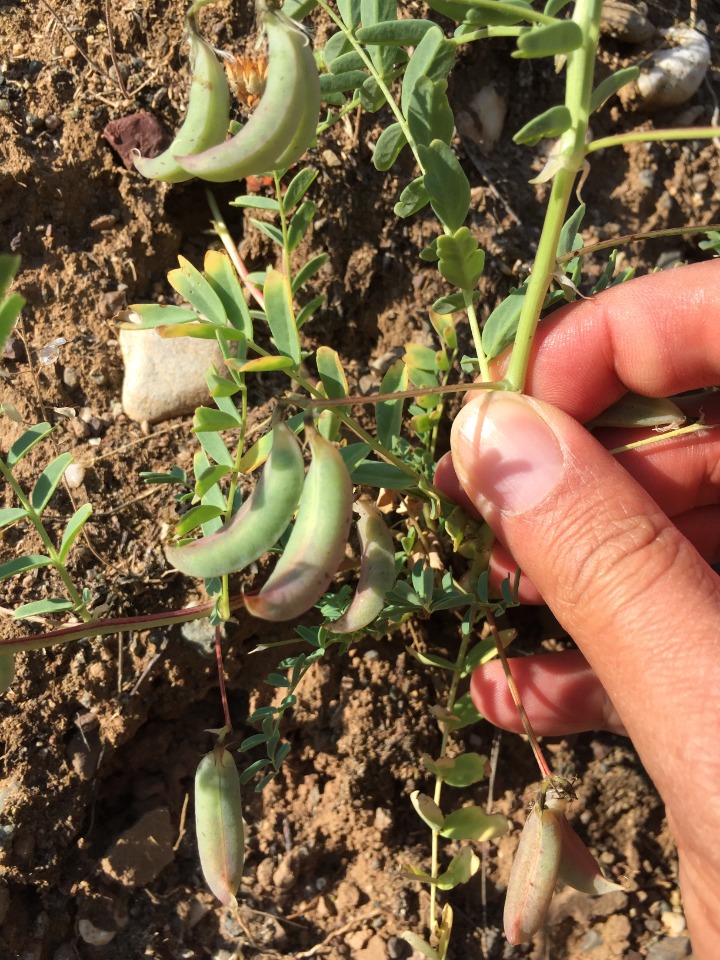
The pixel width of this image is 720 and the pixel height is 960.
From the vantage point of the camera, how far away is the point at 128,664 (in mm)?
2025

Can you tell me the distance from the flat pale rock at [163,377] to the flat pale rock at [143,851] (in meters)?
1.11

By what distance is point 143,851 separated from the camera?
204 cm

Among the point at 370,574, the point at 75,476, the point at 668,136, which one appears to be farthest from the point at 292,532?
the point at 75,476

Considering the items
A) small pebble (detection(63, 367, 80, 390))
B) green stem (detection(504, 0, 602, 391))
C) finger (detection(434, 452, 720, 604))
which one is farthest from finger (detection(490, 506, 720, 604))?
small pebble (detection(63, 367, 80, 390))

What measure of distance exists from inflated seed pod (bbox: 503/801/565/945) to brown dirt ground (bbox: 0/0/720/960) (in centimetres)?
53

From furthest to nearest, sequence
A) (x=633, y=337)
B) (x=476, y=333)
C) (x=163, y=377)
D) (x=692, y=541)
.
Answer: (x=692, y=541), (x=163, y=377), (x=633, y=337), (x=476, y=333)

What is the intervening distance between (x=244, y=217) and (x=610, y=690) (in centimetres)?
165

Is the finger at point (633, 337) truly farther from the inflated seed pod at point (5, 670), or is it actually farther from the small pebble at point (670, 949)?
the small pebble at point (670, 949)

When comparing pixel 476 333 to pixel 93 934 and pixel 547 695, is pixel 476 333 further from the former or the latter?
pixel 93 934

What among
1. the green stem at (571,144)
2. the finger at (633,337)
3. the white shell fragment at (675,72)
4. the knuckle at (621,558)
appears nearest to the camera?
the green stem at (571,144)

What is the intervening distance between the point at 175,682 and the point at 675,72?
8.03 feet

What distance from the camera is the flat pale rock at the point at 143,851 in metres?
2.02

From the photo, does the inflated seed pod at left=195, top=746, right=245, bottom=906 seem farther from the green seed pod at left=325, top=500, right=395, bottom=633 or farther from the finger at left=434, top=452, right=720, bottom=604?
the finger at left=434, top=452, right=720, bottom=604

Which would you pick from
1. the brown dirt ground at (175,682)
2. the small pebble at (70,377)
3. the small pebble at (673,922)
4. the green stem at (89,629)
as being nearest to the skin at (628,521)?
the small pebble at (673,922)
